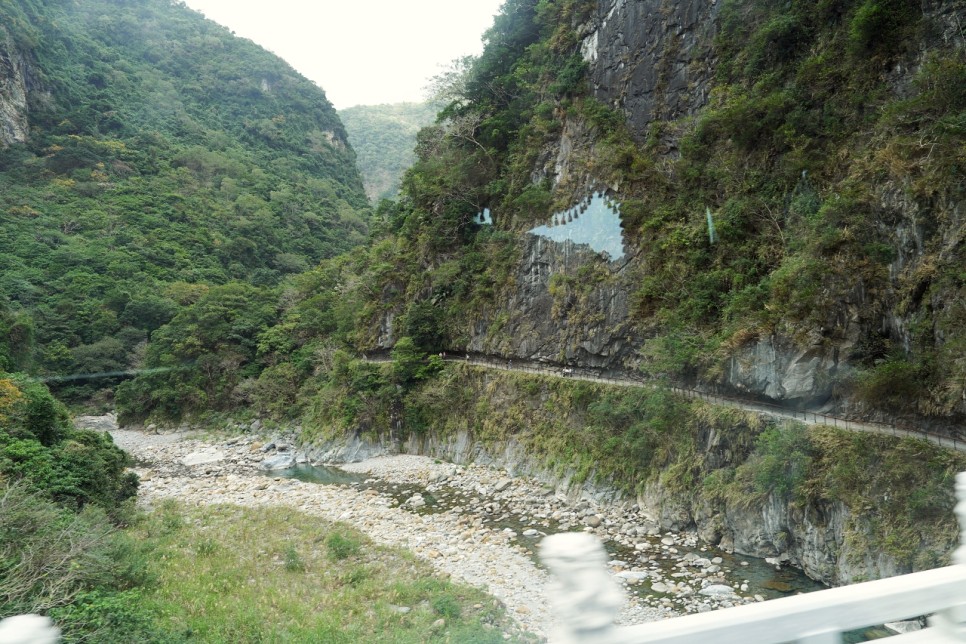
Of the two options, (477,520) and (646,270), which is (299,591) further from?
(646,270)

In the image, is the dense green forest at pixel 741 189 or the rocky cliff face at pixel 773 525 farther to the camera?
the dense green forest at pixel 741 189

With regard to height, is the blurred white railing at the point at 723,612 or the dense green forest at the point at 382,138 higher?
the dense green forest at the point at 382,138

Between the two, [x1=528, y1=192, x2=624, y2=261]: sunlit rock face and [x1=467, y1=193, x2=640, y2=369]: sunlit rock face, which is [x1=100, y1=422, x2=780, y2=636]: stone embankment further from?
[x1=528, y1=192, x2=624, y2=261]: sunlit rock face

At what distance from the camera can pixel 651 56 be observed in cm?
1819

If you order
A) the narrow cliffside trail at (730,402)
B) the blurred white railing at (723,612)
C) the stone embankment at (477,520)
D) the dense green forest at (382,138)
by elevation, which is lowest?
the stone embankment at (477,520)

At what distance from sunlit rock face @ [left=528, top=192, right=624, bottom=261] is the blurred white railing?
15.5 metres

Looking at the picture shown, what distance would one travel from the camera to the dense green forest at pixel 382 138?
92.0m

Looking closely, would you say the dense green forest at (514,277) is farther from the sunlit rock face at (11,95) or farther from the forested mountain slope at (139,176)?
the sunlit rock face at (11,95)

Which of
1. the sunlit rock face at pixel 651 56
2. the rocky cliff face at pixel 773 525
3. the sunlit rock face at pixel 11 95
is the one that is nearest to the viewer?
the rocky cliff face at pixel 773 525

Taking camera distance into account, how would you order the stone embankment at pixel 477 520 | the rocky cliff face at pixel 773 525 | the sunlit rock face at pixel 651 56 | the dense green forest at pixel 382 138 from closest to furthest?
1. the rocky cliff face at pixel 773 525
2. the stone embankment at pixel 477 520
3. the sunlit rock face at pixel 651 56
4. the dense green forest at pixel 382 138

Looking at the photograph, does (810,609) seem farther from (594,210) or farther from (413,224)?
(413,224)

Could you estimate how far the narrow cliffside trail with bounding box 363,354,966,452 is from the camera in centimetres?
872

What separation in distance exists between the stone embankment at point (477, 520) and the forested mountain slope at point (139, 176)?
1035cm

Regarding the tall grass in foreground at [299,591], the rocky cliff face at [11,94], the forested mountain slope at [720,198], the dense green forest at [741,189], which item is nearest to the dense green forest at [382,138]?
the rocky cliff face at [11,94]
